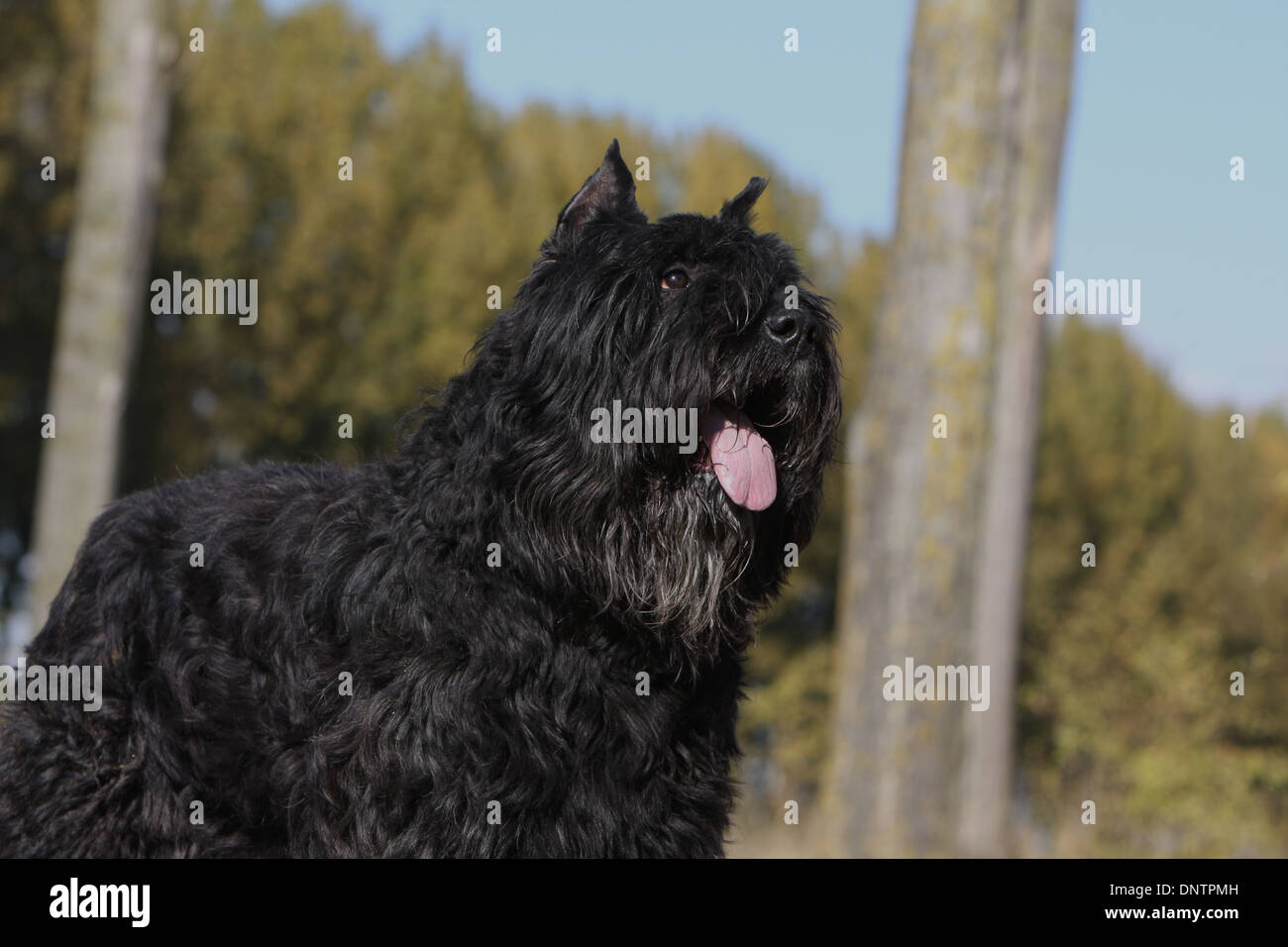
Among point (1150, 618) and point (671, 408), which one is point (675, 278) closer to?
point (671, 408)

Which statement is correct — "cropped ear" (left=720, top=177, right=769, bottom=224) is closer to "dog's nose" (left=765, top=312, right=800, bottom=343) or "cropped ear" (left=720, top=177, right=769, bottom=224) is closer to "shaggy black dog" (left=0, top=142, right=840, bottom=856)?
"shaggy black dog" (left=0, top=142, right=840, bottom=856)

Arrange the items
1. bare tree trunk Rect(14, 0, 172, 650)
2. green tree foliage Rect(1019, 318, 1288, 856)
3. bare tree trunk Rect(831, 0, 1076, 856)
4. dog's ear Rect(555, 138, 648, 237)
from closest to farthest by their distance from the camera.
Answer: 1. dog's ear Rect(555, 138, 648, 237)
2. bare tree trunk Rect(831, 0, 1076, 856)
3. bare tree trunk Rect(14, 0, 172, 650)
4. green tree foliage Rect(1019, 318, 1288, 856)

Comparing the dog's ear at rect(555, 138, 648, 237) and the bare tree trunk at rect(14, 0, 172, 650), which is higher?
the bare tree trunk at rect(14, 0, 172, 650)

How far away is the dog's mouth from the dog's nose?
0.25 meters

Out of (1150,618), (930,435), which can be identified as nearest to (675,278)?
(930,435)

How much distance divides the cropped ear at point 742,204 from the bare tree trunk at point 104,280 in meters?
10.3

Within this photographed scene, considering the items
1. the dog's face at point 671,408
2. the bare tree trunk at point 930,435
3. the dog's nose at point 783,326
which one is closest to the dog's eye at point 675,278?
the dog's face at point 671,408

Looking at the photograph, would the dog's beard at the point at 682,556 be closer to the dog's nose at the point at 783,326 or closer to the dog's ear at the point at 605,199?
the dog's nose at the point at 783,326

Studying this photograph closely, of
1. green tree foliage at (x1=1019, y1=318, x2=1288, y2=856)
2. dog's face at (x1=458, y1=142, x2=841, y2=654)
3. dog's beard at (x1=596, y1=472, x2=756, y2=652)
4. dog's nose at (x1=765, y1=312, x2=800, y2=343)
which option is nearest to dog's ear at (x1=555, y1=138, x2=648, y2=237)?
dog's face at (x1=458, y1=142, x2=841, y2=654)

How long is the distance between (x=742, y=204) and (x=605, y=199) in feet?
1.54

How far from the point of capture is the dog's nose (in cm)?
419

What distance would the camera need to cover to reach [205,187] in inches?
913

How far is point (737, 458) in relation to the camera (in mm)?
4270

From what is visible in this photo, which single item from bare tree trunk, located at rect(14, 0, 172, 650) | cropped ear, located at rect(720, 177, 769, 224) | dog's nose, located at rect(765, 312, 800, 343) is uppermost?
bare tree trunk, located at rect(14, 0, 172, 650)
